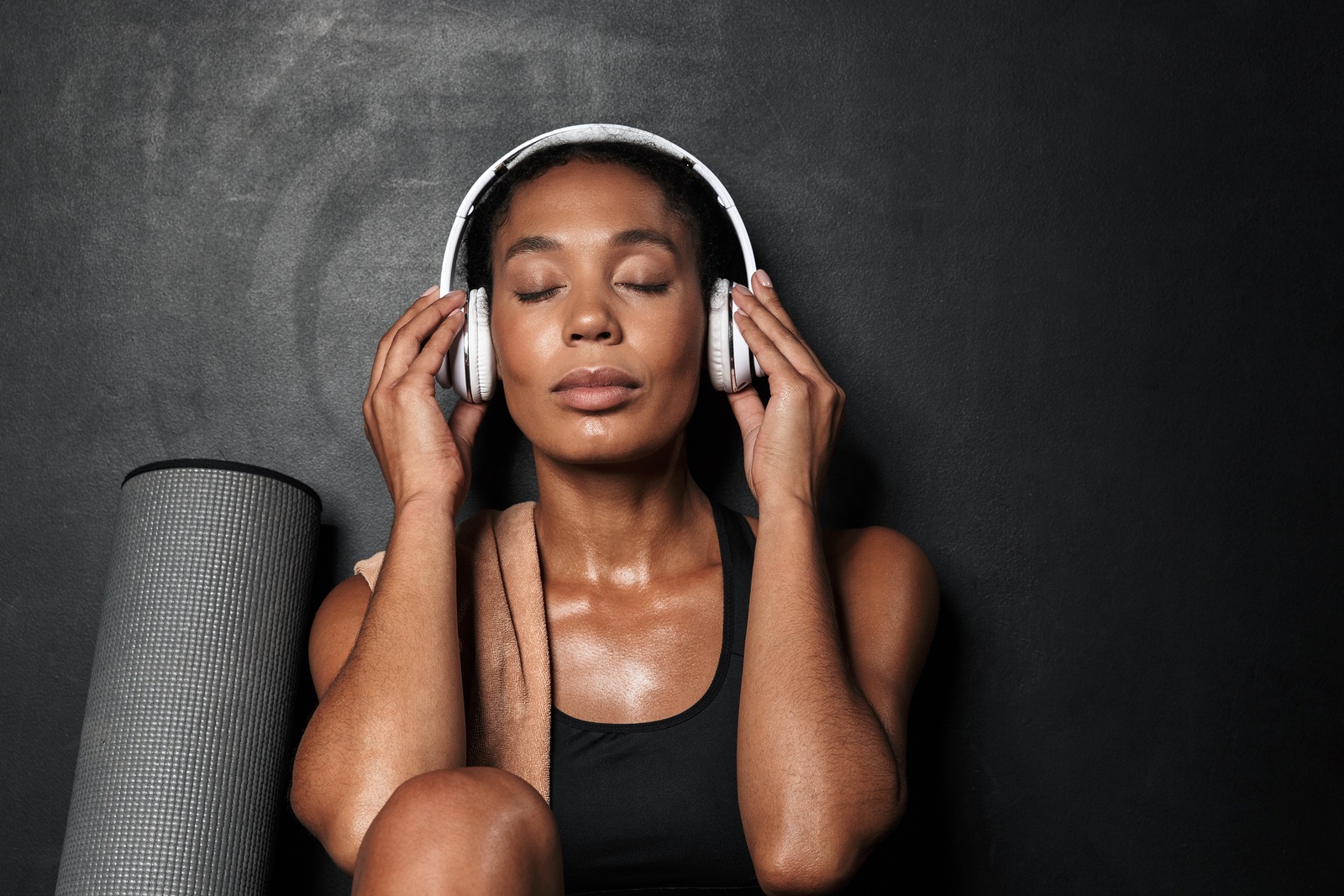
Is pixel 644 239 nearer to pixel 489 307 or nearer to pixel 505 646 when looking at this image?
pixel 489 307

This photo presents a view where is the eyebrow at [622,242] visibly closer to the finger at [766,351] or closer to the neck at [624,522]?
the finger at [766,351]

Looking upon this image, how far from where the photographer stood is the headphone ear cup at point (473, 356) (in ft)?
4.85

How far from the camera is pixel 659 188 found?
59.0 inches

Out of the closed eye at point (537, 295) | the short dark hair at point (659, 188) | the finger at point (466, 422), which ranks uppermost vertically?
the short dark hair at point (659, 188)

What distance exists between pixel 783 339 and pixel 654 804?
0.59m

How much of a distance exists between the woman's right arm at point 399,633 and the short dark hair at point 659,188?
0.13 meters

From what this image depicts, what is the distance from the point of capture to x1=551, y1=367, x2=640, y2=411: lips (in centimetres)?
137

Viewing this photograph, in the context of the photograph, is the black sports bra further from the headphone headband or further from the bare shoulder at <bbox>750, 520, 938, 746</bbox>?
the headphone headband

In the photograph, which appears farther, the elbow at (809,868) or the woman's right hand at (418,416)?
the woman's right hand at (418,416)

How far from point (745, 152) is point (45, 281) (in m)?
1.13

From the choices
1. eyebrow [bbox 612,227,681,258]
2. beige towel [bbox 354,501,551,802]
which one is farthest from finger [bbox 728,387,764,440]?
beige towel [bbox 354,501,551,802]

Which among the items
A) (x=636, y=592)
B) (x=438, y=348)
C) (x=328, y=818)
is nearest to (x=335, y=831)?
(x=328, y=818)

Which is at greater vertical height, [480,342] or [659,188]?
[659,188]

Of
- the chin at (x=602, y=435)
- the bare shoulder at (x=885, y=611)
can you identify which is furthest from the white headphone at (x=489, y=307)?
the bare shoulder at (x=885, y=611)
